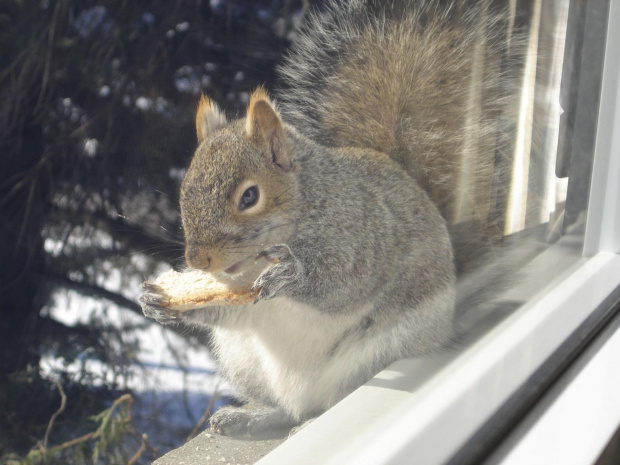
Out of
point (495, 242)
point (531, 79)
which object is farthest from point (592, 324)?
point (531, 79)

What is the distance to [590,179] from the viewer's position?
4.81 ft

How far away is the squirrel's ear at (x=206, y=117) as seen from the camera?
1.74 ft

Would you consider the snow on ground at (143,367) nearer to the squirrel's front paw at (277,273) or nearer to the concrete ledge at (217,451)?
the concrete ledge at (217,451)

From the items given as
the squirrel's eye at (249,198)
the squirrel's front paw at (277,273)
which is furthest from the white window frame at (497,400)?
the squirrel's eye at (249,198)

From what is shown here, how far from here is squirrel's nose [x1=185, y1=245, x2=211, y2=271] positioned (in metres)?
0.60

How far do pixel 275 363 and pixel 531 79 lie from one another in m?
0.72

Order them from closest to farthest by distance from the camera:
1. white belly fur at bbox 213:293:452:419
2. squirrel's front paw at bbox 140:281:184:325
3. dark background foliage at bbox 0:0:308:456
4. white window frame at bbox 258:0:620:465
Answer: dark background foliage at bbox 0:0:308:456 < squirrel's front paw at bbox 140:281:184:325 < white window frame at bbox 258:0:620:465 < white belly fur at bbox 213:293:452:419

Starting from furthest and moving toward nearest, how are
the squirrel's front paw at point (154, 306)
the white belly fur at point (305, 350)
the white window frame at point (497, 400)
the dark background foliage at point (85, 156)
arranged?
the white belly fur at point (305, 350) < the white window frame at point (497, 400) < the squirrel's front paw at point (154, 306) < the dark background foliage at point (85, 156)

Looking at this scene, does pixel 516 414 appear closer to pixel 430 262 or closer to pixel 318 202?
pixel 430 262

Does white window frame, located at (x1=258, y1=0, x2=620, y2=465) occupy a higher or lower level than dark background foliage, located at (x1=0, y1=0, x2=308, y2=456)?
lower

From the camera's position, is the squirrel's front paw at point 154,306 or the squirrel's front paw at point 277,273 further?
the squirrel's front paw at point 277,273

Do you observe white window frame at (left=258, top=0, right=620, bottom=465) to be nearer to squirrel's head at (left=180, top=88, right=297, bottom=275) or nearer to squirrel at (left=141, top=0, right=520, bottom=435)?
squirrel at (left=141, top=0, right=520, bottom=435)

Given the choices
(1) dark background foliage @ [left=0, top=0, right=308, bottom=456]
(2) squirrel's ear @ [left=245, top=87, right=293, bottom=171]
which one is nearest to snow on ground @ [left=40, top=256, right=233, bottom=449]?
(1) dark background foliage @ [left=0, top=0, right=308, bottom=456]

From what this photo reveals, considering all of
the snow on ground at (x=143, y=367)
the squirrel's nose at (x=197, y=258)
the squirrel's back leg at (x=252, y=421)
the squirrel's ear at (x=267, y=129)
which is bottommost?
the squirrel's back leg at (x=252, y=421)
